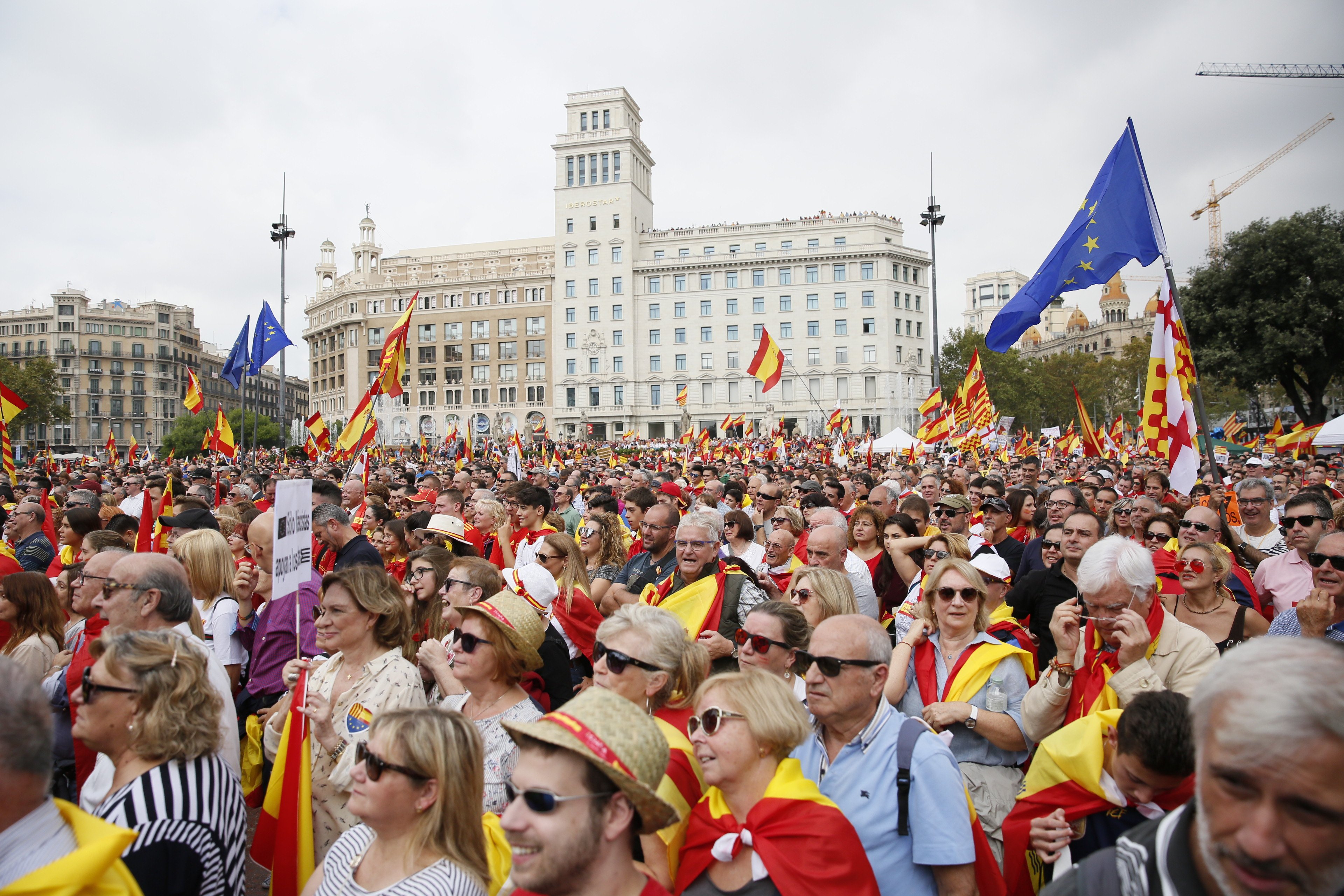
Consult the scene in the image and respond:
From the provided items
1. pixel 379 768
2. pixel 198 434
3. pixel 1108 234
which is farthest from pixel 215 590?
pixel 198 434

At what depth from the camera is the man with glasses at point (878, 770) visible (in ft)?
8.65

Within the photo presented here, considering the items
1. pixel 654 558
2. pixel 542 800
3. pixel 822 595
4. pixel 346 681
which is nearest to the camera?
pixel 542 800

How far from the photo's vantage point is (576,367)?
75.8 metres

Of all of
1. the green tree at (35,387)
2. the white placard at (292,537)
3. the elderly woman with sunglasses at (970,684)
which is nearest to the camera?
the elderly woman with sunglasses at (970,684)

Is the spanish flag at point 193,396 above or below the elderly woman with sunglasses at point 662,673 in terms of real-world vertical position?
above

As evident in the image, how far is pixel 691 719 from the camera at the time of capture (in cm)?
261

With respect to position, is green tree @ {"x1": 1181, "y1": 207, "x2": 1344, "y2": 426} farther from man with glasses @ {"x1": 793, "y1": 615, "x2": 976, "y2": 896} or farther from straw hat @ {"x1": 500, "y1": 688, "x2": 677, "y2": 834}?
straw hat @ {"x1": 500, "y1": 688, "x2": 677, "y2": 834}

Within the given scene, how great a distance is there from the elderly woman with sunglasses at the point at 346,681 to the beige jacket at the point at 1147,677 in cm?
262

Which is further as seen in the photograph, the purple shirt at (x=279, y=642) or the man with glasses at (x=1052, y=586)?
the man with glasses at (x=1052, y=586)

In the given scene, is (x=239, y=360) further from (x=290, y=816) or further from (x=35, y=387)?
(x=35, y=387)

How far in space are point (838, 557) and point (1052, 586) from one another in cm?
139

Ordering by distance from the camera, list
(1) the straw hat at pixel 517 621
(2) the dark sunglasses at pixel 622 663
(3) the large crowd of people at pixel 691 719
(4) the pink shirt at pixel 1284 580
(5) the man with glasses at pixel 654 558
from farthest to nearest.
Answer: (5) the man with glasses at pixel 654 558 < (4) the pink shirt at pixel 1284 580 < (1) the straw hat at pixel 517 621 < (2) the dark sunglasses at pixel 622 663 < (3) the large crowd of people at pixel 691 719

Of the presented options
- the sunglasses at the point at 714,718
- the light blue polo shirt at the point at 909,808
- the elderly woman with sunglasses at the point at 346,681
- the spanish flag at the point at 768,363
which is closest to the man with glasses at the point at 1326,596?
the light blue polo shirt at the point at 909,808

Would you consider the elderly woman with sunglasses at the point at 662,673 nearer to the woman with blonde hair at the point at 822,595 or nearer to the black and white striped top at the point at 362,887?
the black and white striped top at the point at 362,887
